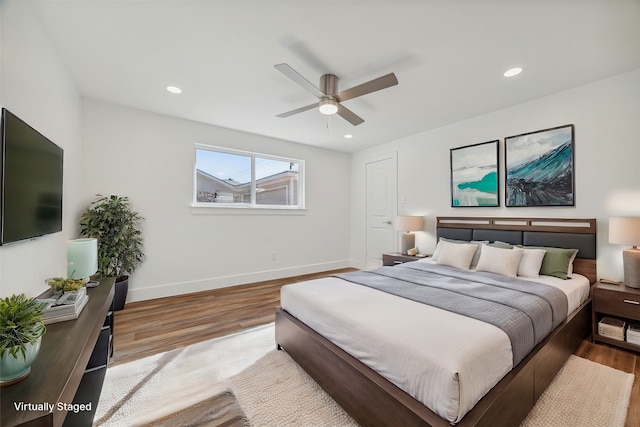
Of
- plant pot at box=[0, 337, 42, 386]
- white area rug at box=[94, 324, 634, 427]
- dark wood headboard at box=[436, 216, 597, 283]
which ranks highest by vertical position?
dark wood headboard at box=[436, 216, 597, 283]

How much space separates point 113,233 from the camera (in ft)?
10.3

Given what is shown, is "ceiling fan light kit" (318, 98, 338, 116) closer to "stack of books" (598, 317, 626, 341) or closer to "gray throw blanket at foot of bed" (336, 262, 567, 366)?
"gray throw blanket at foot of bed" (336, 262, 567, 366)

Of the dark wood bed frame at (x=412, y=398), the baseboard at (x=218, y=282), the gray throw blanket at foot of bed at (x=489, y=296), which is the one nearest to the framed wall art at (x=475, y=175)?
the dark wood bed frame at (x=412, y=398)

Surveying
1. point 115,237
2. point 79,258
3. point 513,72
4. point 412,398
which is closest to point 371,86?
point 513,72

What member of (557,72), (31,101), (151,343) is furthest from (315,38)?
(151,343)

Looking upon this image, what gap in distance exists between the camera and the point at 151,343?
7.97 feet

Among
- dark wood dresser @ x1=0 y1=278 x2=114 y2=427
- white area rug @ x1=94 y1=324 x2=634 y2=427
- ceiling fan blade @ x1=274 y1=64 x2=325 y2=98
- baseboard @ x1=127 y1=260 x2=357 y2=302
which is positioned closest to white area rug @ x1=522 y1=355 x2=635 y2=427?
white area rug @ x1=94 y1=324 x2=634 y2=427

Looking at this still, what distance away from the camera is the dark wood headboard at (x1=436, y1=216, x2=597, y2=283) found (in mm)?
2773

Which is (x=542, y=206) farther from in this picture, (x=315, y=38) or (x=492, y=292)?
(x=315, y=38)

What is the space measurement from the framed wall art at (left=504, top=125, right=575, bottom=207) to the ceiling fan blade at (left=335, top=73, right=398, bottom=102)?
7.42 feet

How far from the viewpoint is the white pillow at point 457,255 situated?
3.12 m

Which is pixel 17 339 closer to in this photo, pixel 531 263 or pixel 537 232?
pixel 531 263

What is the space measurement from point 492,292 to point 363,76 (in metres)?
2.28

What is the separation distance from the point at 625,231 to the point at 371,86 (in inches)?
104
